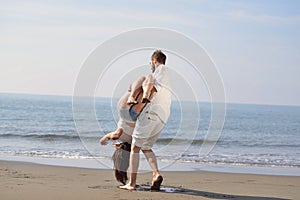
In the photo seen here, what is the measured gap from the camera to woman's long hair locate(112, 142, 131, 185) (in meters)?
7.93

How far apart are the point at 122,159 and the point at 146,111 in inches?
39.4

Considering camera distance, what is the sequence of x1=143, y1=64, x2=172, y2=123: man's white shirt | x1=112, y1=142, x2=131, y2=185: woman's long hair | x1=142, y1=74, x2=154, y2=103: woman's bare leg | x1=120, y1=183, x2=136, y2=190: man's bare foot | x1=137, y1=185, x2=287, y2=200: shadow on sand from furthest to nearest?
x1=112, y1=142, x2=131, y2=185: woman's long hair, x1=120, y1=183, x2=136, y2=190: man's bare foot, x1=137, y1=185, x2=287, y2=200: shadow on sand, x1=143, y1=64, x2=172, y2=123: man's white shirt, x1=142, y1=74, x2=154, y2=103: woman's bare leg

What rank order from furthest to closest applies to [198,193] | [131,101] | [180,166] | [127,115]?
[180,166] < [198,193] < [127,115] < [131,101]

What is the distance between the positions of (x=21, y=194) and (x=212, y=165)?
6.87 m

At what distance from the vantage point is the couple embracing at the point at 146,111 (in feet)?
23.9

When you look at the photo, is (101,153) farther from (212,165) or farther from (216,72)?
(212,165)

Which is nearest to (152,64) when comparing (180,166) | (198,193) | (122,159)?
(122,159)

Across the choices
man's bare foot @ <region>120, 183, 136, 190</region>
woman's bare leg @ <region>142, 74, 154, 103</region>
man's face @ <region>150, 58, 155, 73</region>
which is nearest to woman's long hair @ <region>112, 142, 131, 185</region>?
man's bare foot @ <region>120, 183, 136, 190</region>

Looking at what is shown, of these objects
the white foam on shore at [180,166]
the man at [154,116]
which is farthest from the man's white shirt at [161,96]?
the white foam on shore at [180,166]

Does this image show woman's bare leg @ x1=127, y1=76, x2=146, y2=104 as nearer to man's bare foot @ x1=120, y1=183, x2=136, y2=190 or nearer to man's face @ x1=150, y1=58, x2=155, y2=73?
man's face @ x1=150, y1=58, x2=155, y2=73

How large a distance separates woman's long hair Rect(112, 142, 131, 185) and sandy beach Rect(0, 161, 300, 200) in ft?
0.73

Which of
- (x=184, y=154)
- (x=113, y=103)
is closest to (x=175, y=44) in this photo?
(x=113, y=103)

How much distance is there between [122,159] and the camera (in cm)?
795

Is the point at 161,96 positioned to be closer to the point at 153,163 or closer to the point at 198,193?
the point at 153,163
